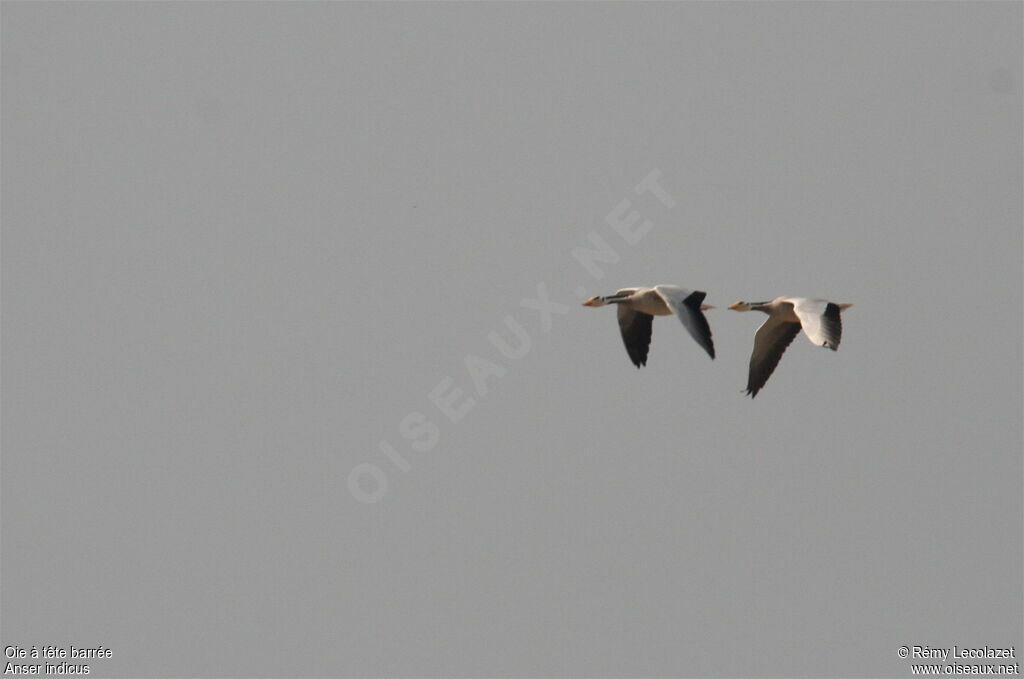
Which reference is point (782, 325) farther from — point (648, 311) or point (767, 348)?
point (648, 311)

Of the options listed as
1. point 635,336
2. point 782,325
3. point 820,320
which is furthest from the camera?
point 635,336

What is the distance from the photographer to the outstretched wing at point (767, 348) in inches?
1293

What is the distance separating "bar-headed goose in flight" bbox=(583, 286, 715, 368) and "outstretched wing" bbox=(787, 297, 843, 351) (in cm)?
158

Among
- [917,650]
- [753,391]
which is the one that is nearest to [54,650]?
[917,650]

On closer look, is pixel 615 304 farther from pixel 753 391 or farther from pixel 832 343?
pixel 832 343

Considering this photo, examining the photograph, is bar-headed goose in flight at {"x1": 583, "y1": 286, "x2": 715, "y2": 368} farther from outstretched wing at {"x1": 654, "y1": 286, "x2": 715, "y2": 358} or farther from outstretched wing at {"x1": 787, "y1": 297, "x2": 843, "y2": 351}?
outstretched wing at {"x1": 787, "y1": 297, "x2": 843, "y2": 351}

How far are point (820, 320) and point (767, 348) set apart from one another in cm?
312

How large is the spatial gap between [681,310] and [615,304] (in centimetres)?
340

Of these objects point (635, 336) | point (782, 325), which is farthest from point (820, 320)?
point (635, 336)

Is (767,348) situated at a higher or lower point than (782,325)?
lower

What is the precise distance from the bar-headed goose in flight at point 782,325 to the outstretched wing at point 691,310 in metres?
1.35

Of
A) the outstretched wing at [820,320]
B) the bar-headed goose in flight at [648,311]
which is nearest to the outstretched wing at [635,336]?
the bar-headed goose in flight at [648,311]

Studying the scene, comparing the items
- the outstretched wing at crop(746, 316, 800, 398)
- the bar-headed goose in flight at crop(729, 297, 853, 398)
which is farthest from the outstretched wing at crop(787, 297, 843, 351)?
the outstretched wing at crop(746, 316, 800, 398)

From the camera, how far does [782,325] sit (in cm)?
3284
